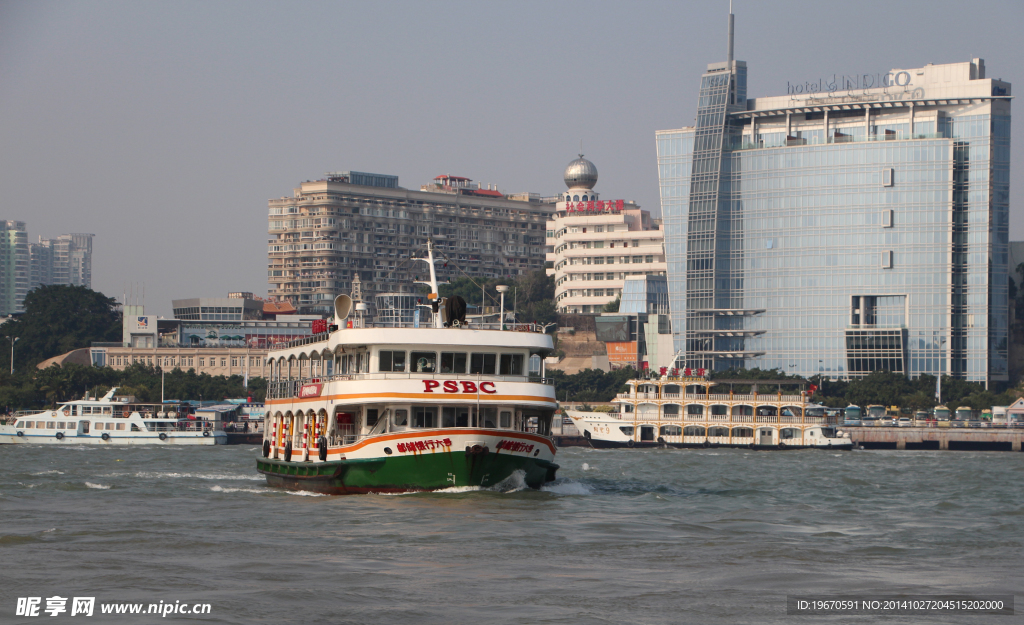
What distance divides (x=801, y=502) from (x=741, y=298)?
393ft

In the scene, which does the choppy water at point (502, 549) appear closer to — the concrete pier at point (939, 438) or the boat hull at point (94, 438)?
the boat hull at point (94, 438)

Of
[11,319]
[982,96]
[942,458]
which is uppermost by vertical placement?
[982,96]

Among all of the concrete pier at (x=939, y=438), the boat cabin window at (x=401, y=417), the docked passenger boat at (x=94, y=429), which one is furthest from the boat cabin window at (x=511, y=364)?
the concrete pier at (x=939, y=438)

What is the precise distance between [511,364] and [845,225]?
4881 inches

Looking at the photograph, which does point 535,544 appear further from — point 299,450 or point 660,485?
point 660,485

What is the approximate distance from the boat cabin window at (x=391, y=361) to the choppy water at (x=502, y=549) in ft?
14.5

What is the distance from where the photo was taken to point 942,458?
97.8 m

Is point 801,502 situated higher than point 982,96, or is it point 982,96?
point 982,96

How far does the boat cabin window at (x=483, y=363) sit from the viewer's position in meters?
42.7

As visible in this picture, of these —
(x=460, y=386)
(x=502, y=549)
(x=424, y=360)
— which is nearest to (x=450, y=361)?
(x=424, y=360)

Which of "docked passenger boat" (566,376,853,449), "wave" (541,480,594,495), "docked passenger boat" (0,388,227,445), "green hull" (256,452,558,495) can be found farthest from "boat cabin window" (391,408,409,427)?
"docked passenger boat" (566,376,853,449)

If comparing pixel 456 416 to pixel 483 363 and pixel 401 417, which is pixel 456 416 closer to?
pixel 401 417

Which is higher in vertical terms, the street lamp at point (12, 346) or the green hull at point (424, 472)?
the street lamp at point (12, 346)

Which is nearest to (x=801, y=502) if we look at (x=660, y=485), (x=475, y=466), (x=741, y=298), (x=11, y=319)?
(x=660, y=485)
